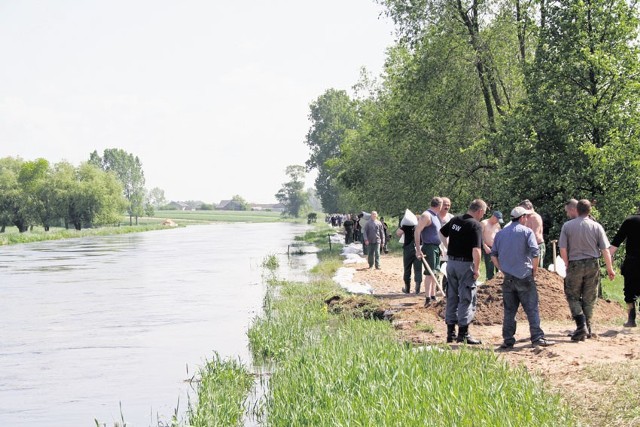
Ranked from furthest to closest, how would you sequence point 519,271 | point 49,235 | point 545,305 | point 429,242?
point 49,235
point 429,242
point 545,305
point 519,271

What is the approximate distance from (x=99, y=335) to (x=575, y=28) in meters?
13.0

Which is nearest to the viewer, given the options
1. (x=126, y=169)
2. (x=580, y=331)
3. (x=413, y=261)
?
(x=580, y=331)

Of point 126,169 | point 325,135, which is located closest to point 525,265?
point 325,135

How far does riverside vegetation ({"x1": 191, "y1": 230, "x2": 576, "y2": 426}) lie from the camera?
24.0 ft

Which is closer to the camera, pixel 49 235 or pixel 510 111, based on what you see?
pixel 510 111

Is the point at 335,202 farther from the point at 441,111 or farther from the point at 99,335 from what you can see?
the point at 99,335

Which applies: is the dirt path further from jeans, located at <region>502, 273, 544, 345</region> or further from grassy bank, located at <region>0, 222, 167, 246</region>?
grassy bank, located at <region>0, 222, 167, 246</region>

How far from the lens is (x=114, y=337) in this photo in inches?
664

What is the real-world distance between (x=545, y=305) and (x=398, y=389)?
672 centimetres

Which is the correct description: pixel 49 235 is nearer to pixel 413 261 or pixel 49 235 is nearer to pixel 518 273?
pixel 413 261

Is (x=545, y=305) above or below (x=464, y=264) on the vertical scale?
below

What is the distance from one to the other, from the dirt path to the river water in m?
3.03

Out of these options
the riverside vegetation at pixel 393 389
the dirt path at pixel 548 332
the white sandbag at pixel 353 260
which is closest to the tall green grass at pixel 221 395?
the riverside vegetation at pixel 393 389

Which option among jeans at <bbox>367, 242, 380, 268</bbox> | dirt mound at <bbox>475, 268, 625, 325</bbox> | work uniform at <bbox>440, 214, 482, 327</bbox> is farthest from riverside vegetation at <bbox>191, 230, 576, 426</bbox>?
jeans at <bbox>367, 242, 380, 268</bbox>
